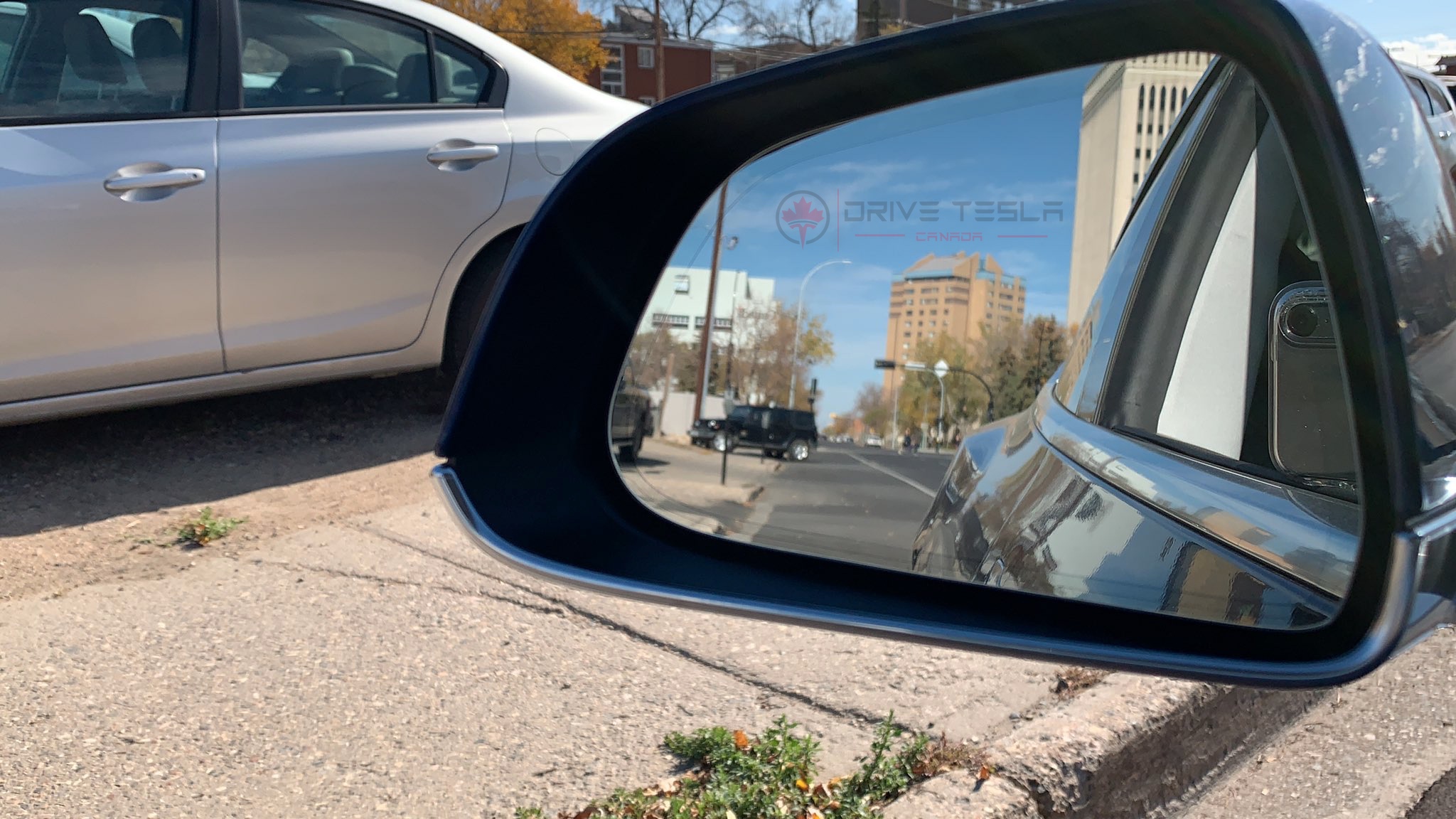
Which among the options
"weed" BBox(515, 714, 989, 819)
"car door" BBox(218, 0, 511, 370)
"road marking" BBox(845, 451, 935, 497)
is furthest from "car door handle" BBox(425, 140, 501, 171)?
"road marking" BBox(845, 451, 935, 497)

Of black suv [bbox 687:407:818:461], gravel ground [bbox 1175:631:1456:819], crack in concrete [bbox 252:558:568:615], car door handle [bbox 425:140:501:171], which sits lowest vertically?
gravel ground [bbox 1175:631:1456:819]

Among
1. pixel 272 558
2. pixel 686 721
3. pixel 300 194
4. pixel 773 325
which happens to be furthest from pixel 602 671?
pixel 300 194

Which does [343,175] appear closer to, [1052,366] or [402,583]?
[402,583]

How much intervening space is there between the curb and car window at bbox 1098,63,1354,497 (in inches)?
43.1

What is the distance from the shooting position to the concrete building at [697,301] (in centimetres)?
128

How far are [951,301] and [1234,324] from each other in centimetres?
34

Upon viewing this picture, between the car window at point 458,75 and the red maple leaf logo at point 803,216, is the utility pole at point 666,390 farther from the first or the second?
the car window at point 458,75

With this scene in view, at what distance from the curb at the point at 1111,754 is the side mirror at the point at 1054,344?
1159 millimetres

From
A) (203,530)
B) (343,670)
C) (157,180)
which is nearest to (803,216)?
(343,670)

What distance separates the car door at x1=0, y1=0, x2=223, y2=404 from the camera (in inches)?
146

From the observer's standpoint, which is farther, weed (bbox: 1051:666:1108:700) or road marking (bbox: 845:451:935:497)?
weed (bbox: 1051:666:1108:700)

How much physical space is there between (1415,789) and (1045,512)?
202 cm

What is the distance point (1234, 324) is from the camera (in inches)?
45.3

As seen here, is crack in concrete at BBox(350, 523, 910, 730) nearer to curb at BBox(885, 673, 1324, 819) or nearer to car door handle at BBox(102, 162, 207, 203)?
curb at BBox(885, 673, 1324, 819)
